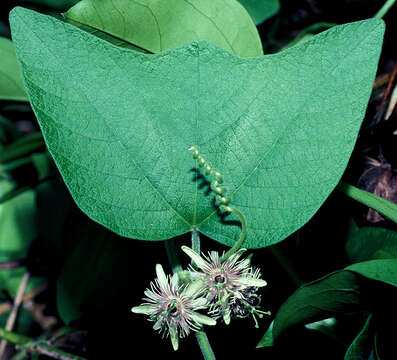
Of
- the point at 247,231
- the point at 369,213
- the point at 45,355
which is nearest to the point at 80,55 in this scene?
the point at 247,231

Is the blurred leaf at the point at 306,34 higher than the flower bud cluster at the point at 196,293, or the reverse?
the blurred leaf at the point at 306,34

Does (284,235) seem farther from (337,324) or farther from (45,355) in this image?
(45,355)

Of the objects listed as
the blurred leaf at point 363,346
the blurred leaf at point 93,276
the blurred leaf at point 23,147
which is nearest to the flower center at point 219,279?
the blurred leaf at point 363,346

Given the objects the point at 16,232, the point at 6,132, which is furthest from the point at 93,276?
the point at 6,132

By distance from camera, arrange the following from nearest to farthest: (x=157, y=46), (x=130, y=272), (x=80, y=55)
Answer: (x=80, y=55)
(x=157, y=46)
(x=130, y=272)

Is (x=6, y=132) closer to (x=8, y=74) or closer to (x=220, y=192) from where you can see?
(x=8, y=74)

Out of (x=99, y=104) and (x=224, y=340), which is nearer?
(x=99, y=104)

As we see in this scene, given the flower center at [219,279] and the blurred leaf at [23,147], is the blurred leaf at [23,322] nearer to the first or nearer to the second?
the blurred leaf at [23,147]
